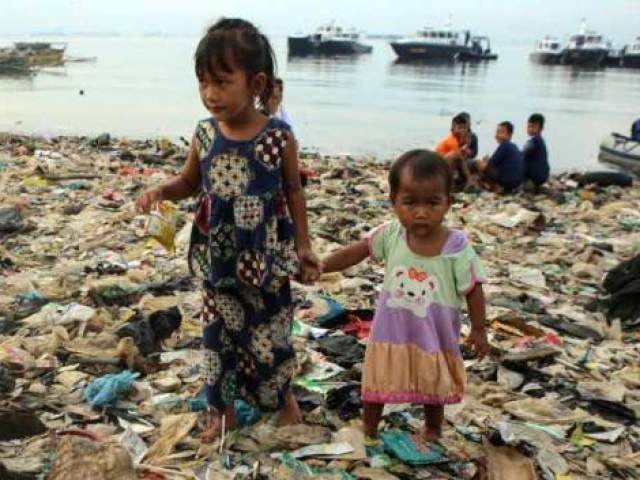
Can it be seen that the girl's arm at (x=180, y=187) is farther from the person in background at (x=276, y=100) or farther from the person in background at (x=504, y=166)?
the person in background at (x=504, y=166)

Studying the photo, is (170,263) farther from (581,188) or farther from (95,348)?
(581,188)

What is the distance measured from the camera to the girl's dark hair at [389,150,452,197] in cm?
238

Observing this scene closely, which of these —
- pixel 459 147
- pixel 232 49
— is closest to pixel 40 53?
pixel 459 147

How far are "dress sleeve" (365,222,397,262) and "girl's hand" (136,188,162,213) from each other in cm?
82

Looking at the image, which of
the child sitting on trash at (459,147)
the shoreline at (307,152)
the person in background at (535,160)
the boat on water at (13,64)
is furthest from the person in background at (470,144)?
the boat on water at (13,64)

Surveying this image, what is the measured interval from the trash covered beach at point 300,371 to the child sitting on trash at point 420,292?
0.34 metres

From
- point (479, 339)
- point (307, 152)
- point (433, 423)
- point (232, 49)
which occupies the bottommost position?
point (307, 152)

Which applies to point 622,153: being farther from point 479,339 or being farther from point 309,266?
point 309,266

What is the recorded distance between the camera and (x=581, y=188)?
1146 cm

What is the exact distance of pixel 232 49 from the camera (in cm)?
227

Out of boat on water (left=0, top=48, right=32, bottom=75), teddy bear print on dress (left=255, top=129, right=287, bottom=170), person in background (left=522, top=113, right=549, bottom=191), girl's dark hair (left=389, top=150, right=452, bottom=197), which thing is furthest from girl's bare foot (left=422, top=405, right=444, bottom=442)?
boat on water (left=0, top=48, right=32, bottom=75)

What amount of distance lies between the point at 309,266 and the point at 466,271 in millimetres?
571

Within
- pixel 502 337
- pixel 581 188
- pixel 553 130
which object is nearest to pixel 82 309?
pixel 502 337

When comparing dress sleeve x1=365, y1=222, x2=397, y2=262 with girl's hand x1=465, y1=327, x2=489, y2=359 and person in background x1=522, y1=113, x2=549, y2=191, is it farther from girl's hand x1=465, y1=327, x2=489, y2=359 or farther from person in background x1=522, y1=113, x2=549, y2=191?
person in background x1=522, y1=113, x2=549, y2=191
